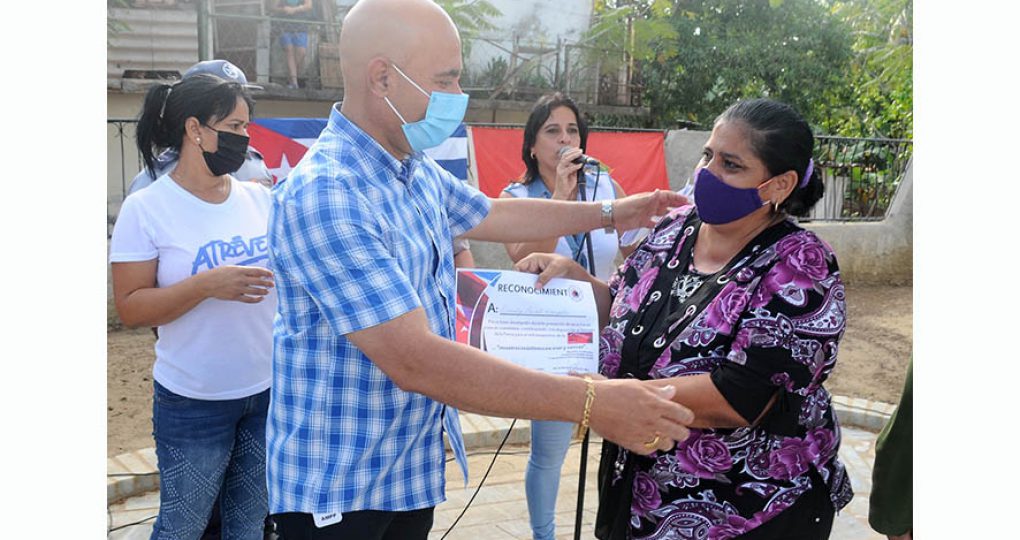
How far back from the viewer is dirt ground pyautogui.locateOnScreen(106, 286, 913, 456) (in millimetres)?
6297

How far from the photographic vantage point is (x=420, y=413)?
2301 millimetres

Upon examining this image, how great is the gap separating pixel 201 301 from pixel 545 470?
5.78ft

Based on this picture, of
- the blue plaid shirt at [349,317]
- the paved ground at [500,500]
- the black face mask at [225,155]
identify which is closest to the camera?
the blue plaid shirt at [349,317]

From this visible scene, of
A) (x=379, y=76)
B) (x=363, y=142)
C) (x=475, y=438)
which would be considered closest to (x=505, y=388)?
(x=363, y=142)

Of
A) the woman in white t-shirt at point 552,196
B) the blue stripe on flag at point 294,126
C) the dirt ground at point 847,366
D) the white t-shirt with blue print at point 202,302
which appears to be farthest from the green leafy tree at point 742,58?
the white t-shirt with blue print at point 202,302

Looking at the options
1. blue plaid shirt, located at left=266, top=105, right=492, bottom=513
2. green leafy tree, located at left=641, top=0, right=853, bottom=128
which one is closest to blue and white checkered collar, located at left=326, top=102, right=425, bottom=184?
blue plaid shirt, located at left=266, top=105, right=492, bottom=513

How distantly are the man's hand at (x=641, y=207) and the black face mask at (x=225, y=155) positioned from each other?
143cm

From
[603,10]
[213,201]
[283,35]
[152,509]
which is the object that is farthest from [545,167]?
[603,10]

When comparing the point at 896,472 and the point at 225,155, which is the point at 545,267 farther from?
the point at 225,155

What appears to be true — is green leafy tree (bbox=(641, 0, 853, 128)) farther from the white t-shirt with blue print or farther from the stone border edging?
the white t-shirt with blue print

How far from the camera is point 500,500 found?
5129 millimetres

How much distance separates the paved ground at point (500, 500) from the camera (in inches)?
186

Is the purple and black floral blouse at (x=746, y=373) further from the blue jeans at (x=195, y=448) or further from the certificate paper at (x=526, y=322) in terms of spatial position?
the blue jeans at (x=195, y=448)

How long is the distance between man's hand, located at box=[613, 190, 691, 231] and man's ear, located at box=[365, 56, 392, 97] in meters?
1.09
